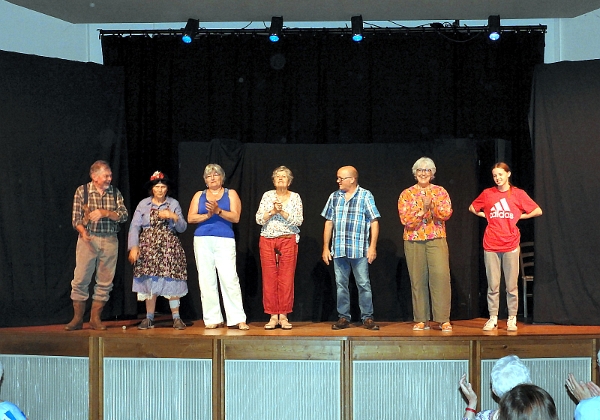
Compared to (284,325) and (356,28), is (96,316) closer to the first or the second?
(284,325)

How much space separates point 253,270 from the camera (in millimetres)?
7371

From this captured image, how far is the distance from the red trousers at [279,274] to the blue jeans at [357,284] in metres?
0.41

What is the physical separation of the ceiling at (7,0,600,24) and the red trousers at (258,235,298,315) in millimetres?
2335

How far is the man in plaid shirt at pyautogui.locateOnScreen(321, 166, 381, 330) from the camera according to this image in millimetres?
6430

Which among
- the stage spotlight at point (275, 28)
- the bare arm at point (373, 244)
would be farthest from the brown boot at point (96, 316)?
the stage spotlight at point (275, 28)

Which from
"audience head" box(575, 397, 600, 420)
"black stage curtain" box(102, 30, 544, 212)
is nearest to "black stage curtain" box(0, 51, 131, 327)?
"black stage curtain" box(102, 30, 544, 212)

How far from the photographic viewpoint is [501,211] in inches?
251

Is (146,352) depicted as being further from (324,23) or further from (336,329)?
(324,23)

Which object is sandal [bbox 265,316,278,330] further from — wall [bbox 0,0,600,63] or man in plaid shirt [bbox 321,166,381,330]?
wall [bbox 0,0,600,63]

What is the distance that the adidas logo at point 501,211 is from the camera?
635cm

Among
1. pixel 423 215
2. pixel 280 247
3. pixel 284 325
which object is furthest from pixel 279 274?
pixel 423 215

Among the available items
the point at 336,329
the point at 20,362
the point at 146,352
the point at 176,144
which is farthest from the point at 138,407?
the point at 176,144

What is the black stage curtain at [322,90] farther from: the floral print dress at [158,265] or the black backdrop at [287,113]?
the floral print dress at [158,265]

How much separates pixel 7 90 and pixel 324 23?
3186 mm
